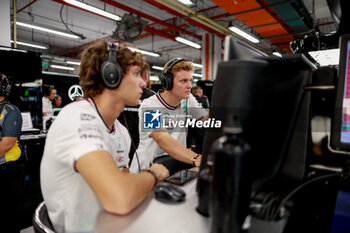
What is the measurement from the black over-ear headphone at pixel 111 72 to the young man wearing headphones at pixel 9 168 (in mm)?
1669

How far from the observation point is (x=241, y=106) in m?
0.59

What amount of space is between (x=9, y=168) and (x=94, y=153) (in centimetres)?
195

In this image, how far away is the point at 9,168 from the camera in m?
2.15

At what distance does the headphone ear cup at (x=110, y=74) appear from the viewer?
1017 millimetres

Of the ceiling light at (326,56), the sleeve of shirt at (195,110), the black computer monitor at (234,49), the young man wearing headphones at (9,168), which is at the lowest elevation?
the young man wearing headphones at (9,168)

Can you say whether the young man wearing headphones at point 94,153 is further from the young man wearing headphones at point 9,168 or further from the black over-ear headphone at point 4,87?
the black over-ear headphone at point 4,87

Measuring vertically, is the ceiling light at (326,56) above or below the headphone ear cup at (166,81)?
above

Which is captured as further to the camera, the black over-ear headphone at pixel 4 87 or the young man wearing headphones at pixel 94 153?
the black over-ear headphone at pixel 4 87

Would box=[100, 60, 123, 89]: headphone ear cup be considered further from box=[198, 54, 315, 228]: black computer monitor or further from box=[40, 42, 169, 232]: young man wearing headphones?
box=[198, 54, 315, 228]: black computer monitor

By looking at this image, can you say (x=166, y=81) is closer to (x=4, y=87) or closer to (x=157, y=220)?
(x=157, y=220)

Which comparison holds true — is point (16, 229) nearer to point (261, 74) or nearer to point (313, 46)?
point (261, 74)

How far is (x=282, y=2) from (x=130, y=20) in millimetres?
3529

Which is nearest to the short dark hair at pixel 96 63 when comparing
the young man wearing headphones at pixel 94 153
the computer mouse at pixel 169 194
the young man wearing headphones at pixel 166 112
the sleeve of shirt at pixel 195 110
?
the young man wearing headphones at pixel 94 153

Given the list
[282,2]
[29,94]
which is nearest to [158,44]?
[282,2]
